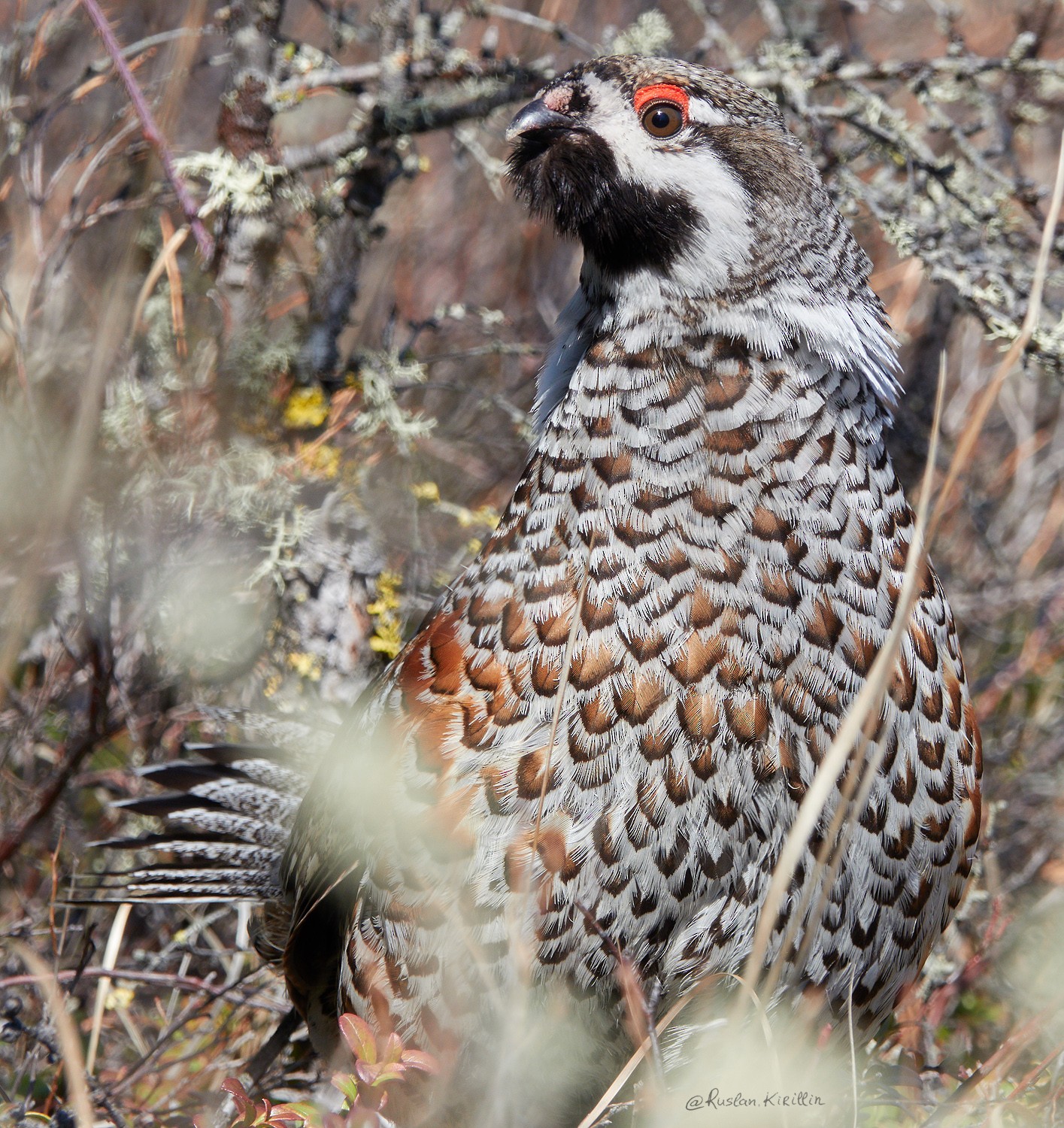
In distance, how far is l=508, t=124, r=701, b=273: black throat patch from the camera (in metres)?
2.34

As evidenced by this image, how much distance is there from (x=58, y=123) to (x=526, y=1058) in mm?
5283

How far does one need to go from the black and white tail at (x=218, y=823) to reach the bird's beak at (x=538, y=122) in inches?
74.8

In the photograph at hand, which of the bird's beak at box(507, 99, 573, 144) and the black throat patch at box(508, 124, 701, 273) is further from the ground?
the bird's beak at box(507, 99, 573, 144)

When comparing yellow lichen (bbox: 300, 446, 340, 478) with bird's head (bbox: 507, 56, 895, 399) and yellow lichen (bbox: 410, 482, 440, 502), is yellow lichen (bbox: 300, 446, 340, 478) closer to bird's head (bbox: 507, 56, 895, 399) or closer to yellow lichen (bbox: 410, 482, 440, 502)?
yellow lichen (bbox: 410, 482, 440, 502)

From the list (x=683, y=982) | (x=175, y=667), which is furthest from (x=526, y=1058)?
(x=175, y=667)

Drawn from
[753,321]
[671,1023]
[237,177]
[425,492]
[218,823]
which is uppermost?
[237,177]

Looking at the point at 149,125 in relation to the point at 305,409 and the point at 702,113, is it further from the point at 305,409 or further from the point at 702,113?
the point at 702,113

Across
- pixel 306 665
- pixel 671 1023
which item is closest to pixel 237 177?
pixel 306 665

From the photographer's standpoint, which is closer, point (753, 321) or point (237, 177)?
point (753, 321)

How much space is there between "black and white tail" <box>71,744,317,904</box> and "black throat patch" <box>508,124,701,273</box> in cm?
179

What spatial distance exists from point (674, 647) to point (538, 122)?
114 cm

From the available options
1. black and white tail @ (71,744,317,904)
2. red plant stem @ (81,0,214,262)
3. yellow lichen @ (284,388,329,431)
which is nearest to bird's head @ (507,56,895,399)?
red plant stem @ (81,0,214,262)

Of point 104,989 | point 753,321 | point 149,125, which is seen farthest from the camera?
point 104,989

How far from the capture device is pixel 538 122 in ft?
7.91
